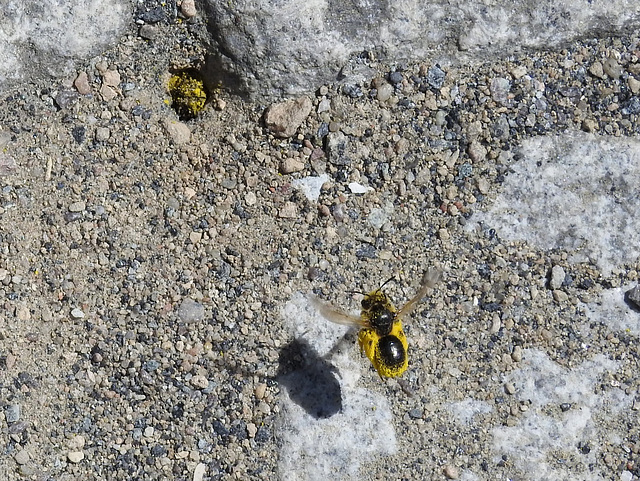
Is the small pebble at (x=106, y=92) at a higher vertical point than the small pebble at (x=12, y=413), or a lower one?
higher

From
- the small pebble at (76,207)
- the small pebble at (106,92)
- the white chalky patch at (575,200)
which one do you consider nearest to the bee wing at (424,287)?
the white chalky patch at (575,200)

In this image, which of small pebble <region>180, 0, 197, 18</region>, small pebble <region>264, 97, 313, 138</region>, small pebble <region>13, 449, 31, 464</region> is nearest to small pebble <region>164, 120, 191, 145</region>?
small pebble <region>264, 97, 313, 138</region>

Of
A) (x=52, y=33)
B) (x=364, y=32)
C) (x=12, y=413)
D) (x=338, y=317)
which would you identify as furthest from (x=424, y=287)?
(x=52, y=33)

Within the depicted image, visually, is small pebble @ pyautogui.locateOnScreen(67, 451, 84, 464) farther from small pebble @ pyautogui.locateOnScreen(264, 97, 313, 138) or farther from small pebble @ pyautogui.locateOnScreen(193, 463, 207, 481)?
small pebble @ pyautogui.locateOnScreen(264, 97, 313, 138)

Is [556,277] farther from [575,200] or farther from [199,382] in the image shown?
[199,382]

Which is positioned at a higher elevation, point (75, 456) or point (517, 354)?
point (517, 354)

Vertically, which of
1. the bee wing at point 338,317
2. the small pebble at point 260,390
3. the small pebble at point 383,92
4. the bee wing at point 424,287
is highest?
the small pebble at point 383,92

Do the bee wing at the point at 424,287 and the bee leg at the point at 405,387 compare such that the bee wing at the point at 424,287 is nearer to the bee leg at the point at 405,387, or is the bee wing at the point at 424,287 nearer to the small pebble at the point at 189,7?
the bee leg at the point at 405,387
